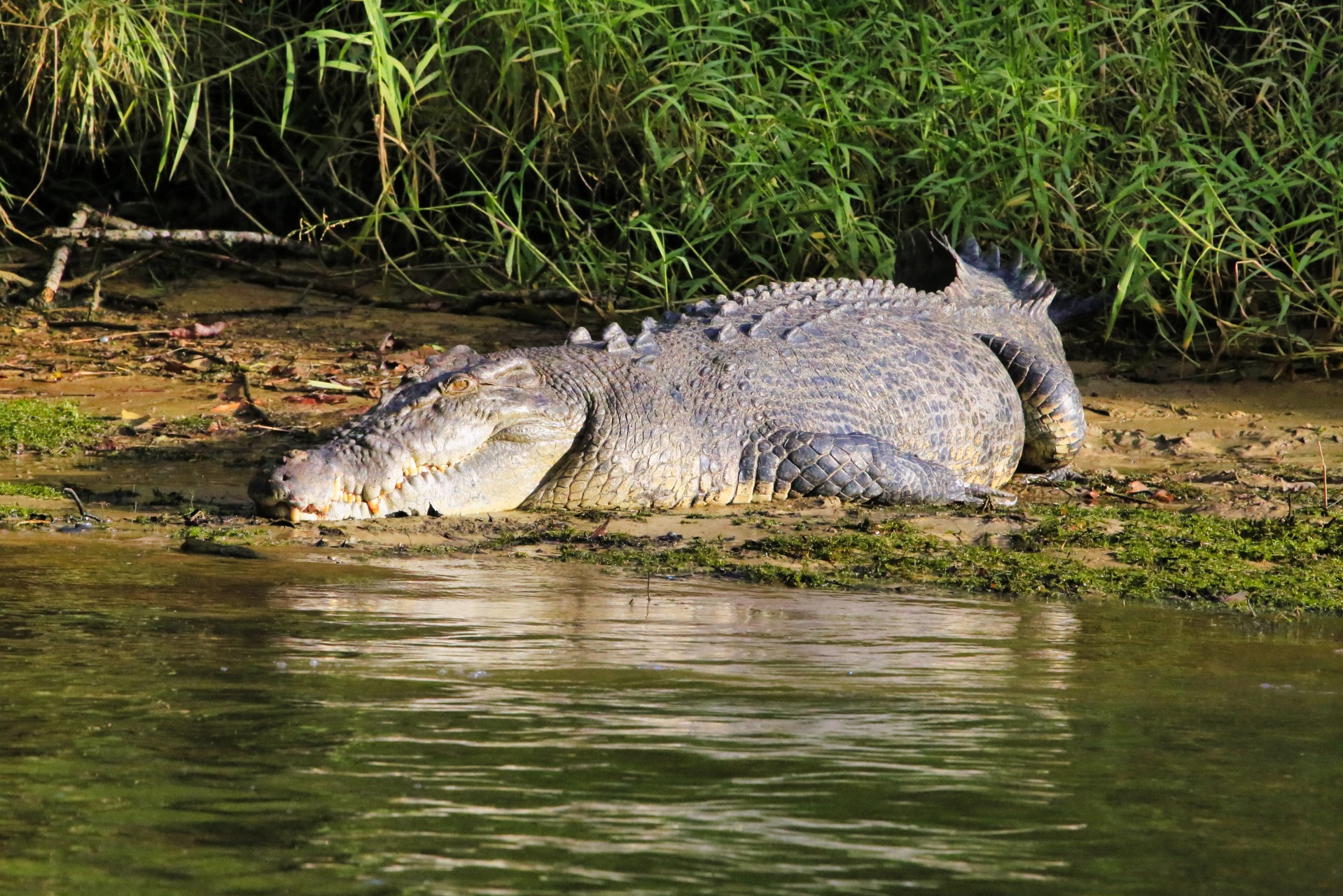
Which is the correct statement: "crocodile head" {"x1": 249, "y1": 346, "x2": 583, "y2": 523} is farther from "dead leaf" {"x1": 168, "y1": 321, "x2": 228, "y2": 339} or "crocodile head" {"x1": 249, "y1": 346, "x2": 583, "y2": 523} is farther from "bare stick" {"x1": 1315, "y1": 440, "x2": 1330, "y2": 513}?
"dead leaf" {"x1": 168, "y1": 321, "x2": 228, "y2": 339}

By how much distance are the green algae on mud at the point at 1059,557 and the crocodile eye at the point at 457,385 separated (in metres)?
0.54

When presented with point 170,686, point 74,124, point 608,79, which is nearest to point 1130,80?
point 608,79

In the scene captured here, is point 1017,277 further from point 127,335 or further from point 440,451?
point 127,335

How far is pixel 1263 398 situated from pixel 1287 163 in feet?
3.98

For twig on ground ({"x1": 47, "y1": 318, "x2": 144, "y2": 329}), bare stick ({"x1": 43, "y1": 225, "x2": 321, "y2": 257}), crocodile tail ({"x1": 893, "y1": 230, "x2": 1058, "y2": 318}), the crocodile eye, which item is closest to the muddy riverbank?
twig on ground ({"x1": 47, "y1": 318, "x2": 144, "y2": 329})

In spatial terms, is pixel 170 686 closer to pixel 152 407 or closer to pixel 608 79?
pixel 152 407

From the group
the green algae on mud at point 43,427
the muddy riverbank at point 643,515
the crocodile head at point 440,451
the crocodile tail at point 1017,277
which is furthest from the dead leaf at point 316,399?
the crocodile tail at point 1017,277

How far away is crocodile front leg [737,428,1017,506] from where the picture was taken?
221 inches

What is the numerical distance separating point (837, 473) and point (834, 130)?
2.28 m

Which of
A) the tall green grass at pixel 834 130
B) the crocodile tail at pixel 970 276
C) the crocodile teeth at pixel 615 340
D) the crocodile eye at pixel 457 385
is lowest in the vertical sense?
the crocodile eye at pixel 457 385

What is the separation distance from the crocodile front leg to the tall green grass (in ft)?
5.52

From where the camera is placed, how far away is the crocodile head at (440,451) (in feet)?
16.2

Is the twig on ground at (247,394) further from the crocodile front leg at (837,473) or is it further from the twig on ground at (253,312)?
the crocodile front leg at (837,473)

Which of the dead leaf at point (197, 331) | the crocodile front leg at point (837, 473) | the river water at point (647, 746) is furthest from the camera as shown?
the dead leaf at point (197, 331)
